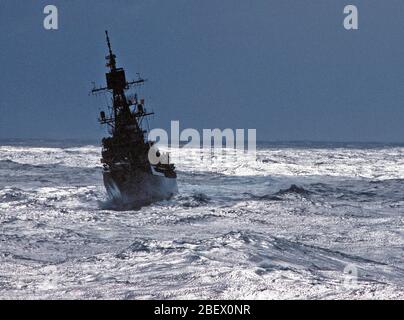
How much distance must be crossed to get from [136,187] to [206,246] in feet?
77.7

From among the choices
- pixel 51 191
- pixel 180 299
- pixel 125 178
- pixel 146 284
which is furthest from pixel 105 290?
pixel 51 191

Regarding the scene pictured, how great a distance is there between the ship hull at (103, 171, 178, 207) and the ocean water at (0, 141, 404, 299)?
1.11 m

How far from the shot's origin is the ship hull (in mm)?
39406

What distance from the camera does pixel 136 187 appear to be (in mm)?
39938

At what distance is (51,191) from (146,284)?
105 ft

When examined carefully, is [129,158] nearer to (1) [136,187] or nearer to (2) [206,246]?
(1) [136,187]

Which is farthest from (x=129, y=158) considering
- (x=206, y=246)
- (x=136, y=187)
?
(x=206, y=246)

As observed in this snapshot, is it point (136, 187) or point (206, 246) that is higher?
point (206, 246)

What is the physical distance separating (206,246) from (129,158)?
26884 mm

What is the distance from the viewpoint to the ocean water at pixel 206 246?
1230cm

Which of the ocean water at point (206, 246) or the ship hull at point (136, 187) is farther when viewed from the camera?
the ship hull at point (136, 187)

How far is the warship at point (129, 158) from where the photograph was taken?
4003cm

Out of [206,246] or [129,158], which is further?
[129,158]
